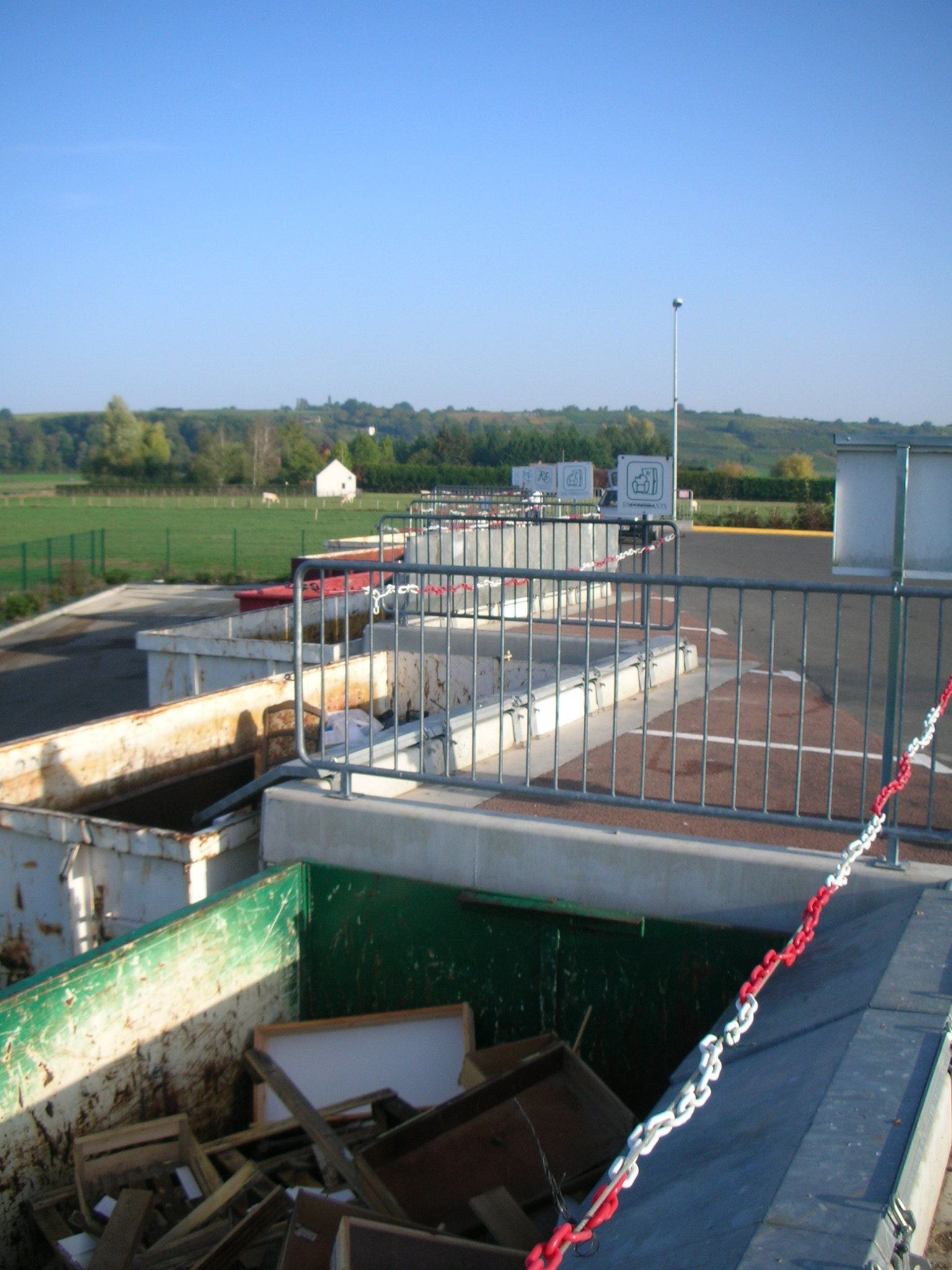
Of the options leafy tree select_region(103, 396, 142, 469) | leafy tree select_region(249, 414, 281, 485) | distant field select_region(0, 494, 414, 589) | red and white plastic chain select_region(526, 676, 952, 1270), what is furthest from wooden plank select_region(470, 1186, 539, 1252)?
leafy tree select_region(103, 396, 142, 469)

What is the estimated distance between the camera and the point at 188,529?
196 ft

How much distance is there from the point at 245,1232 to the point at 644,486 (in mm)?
11212

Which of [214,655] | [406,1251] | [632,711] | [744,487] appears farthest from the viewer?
[744,487]

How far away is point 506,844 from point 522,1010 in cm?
84

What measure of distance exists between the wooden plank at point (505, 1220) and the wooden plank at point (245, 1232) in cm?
70

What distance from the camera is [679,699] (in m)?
8.34

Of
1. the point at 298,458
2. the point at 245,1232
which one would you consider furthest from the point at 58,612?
the point at 298,458

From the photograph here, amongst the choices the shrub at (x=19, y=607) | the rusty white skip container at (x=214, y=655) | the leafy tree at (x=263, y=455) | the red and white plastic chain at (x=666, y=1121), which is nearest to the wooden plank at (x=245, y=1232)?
the red and white plastic chain at (x=666, y=1121)

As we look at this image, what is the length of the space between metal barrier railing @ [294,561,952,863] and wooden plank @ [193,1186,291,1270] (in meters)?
1.84

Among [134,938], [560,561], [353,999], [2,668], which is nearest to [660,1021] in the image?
[353,999]

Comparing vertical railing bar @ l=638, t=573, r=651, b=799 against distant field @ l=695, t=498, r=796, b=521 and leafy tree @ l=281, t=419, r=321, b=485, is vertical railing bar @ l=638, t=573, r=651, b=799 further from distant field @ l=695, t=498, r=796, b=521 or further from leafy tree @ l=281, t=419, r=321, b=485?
leafy tree @ l=281, t=419, r=321, b=485

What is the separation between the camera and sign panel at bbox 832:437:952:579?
14.2 feet

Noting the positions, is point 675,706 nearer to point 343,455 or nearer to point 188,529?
point 188,529

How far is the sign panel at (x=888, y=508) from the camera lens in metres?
4.32
